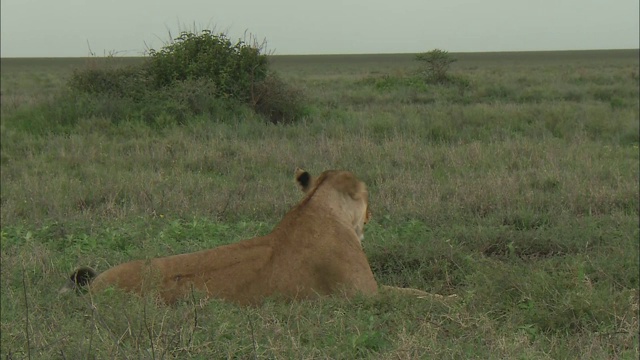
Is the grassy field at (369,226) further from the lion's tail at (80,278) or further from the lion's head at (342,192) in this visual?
the lion's head at (342,192)

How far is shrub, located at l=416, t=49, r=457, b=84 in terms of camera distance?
23.2m

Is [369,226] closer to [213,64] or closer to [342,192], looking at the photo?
[342,192]

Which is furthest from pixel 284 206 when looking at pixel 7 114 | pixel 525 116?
pixel 7 114

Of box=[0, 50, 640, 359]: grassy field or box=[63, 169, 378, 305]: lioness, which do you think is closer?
box=[0, 50, 640, 359]: grassy field

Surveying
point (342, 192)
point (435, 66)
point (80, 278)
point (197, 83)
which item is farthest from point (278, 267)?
point (435, 66)

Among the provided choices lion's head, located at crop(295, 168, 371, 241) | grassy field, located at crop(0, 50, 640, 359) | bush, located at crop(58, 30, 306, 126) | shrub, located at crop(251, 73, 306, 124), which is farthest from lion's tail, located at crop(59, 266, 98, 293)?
shrub, located at crop(251, 73, 306, 124)

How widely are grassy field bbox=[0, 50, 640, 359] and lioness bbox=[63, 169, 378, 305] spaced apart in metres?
0.15

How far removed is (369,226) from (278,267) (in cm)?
236

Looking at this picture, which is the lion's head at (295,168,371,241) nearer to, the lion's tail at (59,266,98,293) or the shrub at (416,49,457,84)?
the lion's tail at (59,266,98,293)

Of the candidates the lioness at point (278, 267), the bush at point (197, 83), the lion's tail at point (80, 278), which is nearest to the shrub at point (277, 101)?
the bush at point (197, 83)

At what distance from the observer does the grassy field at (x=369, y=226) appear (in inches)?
139

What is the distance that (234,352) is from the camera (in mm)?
3332

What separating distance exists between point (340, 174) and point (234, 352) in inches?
70.8

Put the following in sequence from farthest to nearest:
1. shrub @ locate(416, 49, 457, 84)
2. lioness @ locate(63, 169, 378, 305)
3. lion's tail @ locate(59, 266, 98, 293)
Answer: shrub @ locate(416, 49, 457, 84) < lion's tail @ locate(59, 266, 98, 293) < lioness @ locate(63, 169, 378, 305)
